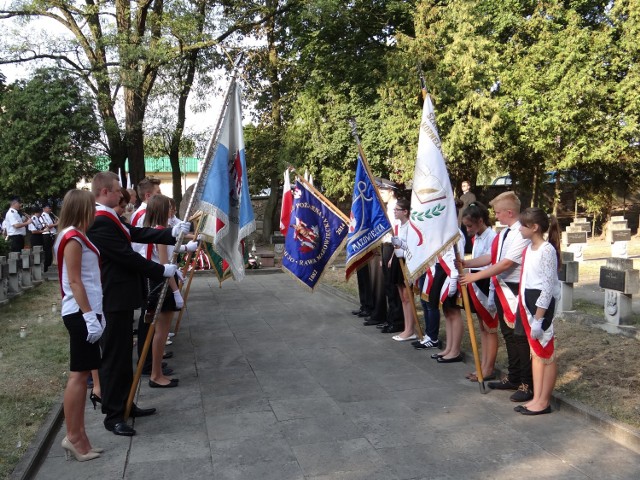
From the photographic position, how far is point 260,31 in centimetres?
2381

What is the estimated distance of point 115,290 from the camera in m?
4.91

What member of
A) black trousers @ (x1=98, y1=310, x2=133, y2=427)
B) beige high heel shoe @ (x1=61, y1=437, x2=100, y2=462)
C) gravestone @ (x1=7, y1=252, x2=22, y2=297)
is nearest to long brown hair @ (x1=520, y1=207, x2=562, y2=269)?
black trousers @ (x1=98, y1=310, x2=133, y2=427)

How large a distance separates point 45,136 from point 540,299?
16.7 m

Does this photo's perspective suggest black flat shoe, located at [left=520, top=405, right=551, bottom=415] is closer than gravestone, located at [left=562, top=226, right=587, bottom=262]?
Yes

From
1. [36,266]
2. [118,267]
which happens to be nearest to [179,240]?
[118,267]

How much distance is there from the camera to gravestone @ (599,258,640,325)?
7.72 m

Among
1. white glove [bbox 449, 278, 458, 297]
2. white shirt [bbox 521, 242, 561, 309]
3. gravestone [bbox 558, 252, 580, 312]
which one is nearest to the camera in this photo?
white shirt [bbox 521, 242, 561, 309]

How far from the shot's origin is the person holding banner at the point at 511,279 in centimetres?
548

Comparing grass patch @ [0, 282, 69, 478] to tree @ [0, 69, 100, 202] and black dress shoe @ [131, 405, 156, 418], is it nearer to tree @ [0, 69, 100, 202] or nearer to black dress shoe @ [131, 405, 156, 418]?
black dress shoe @ [131, 405, 156, 418]

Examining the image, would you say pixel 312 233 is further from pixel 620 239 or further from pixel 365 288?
→ pixel 620 239

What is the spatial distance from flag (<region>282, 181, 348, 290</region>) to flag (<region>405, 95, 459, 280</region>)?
9.23 feet

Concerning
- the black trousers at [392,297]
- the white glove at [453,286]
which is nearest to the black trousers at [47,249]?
the black trousers at [392,297]

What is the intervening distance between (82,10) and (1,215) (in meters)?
6.83

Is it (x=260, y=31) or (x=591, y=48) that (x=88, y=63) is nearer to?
(x=260, y=31)
